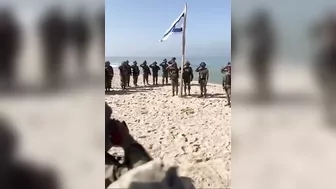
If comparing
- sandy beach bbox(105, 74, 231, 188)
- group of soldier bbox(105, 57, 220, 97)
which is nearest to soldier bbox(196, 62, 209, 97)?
group of soldier bbox(105, 57, 220, 97)

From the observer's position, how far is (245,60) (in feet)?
2.60

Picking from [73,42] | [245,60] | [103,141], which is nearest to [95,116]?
[103,141]

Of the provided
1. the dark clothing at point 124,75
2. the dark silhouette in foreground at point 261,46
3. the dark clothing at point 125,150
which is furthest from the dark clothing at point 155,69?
the dark silhouette in foreground at point 261,46

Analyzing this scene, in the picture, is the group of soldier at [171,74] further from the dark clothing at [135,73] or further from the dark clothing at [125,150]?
the dark clothing at [125,150]

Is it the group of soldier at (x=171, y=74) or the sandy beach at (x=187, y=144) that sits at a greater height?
the group of soldier at (x=171, y=74)

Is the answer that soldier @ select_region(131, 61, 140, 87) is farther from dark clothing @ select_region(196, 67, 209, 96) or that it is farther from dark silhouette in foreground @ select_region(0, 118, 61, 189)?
dark silhouette in foreground @ select_region(0, 118, 61, 189)

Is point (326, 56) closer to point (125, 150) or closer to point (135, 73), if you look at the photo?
point (125, 150)

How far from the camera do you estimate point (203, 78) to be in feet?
12.8

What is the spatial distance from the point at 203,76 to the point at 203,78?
Result: 185 mm

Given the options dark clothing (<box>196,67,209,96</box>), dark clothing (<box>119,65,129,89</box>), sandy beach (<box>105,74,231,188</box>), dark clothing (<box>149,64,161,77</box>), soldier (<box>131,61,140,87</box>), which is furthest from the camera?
dark clothing (<box>149,64,161,77</box>)

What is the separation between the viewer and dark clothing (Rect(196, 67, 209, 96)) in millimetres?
3865

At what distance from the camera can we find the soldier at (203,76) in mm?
3886

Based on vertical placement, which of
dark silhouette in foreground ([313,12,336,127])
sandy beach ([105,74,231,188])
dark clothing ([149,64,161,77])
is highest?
dark clothing ([149,64,161,77])

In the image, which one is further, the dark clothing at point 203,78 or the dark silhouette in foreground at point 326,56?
the dark clothing at point 203,78
